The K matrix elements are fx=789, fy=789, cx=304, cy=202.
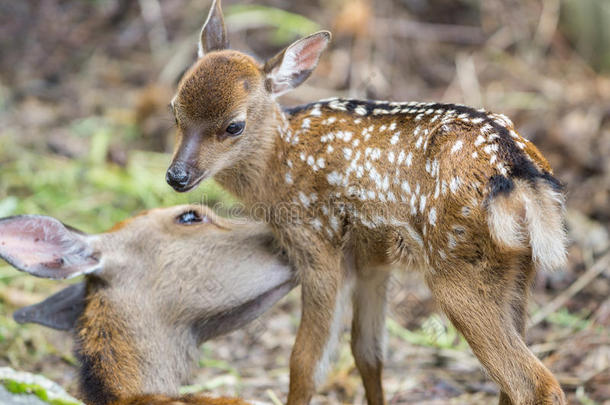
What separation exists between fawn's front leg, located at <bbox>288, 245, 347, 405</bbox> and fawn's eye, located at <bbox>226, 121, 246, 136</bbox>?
73cm

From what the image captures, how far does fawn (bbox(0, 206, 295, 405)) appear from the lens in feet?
12.7

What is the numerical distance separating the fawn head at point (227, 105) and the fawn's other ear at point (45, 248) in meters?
0.65

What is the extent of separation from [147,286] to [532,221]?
6.61ft

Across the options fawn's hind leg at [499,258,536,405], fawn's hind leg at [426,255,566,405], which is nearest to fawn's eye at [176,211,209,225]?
fawn's hind leg at [426,255,566,405]

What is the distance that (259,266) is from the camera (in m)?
4.22

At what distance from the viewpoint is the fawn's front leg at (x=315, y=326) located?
3.94 meters

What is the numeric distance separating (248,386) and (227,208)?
3.83ft

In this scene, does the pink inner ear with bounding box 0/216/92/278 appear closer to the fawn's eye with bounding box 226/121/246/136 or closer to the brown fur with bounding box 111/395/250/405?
the brown fur with bounding box 111/395/250/405

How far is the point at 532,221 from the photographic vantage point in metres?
3.17

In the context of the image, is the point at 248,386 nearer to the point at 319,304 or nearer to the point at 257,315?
the point at 257,315

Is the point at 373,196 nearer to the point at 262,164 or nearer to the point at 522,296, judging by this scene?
the point at 262,164

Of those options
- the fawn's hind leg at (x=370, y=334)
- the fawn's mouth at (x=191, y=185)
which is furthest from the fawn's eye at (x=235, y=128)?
the fawn's hind leg at (x=370, y=334)

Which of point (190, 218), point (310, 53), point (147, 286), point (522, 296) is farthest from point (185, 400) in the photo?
point (310, 53)

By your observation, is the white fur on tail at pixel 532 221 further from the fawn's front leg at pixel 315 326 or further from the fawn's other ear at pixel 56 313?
the fawn's other ear at pixel 56 313
